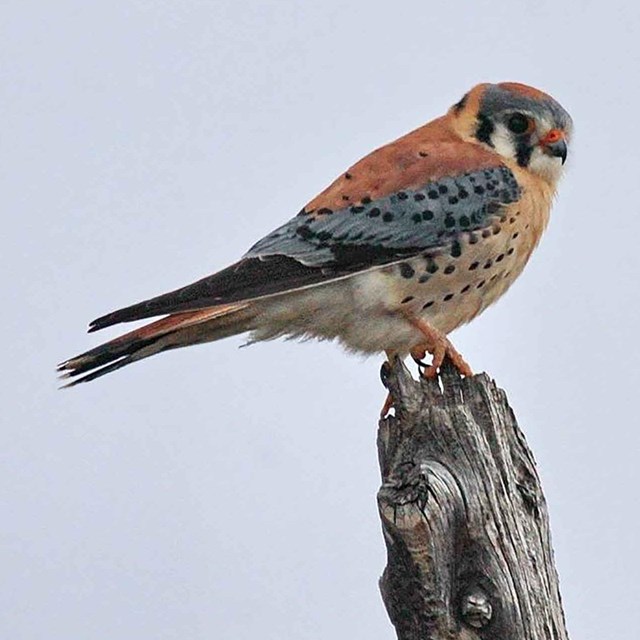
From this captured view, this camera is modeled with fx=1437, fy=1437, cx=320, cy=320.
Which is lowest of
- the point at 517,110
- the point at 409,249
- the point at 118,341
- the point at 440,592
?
the point at 440,592

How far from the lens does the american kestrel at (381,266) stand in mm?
6668

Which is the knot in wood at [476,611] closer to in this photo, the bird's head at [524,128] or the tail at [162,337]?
the tail at [162,337]

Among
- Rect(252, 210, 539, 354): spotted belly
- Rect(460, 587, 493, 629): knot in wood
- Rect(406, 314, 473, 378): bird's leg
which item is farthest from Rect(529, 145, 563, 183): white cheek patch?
Rect(460, 587, 493, 629): knot in wood

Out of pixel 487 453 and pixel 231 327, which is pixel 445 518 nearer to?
pixel 487 453

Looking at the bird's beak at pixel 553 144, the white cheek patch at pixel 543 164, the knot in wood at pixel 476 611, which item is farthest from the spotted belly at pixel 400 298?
the knot in wood at pixel 476 611

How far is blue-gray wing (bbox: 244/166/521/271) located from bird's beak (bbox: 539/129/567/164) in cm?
55

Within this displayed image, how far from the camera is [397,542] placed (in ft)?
15.6

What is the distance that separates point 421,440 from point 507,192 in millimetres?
2336

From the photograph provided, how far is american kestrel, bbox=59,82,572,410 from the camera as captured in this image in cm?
667

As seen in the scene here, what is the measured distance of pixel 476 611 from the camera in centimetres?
484

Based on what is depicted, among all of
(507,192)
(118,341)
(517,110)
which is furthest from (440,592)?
(517,110)

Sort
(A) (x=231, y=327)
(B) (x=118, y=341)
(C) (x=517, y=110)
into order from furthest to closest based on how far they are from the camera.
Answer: (C) (x=517, y=110)
(A) (x=231, y=327)
(B) (x=118, y=341)

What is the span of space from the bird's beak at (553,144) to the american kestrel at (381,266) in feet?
0.90

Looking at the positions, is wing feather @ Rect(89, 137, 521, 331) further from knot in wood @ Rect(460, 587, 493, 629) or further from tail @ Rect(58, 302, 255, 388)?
knot in wood @ Rect(460, 587, 493, 629)
